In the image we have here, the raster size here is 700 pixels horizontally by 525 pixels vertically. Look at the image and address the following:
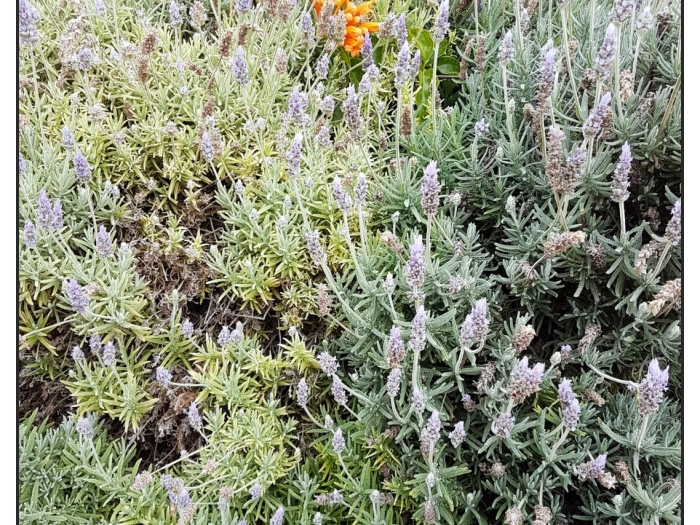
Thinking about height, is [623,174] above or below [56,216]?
above

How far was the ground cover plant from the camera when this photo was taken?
1436 mm

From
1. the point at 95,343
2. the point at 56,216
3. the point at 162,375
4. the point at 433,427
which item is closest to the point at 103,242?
the point at 56,216

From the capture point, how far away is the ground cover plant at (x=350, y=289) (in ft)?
4.71

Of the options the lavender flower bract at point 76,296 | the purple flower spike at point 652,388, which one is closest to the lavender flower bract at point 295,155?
the lavender flower bract at point 76,296

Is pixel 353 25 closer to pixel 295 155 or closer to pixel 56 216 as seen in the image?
pixel 295 155

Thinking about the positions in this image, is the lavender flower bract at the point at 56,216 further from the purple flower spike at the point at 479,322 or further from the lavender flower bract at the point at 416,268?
the purple flower spike at the point at 479,322

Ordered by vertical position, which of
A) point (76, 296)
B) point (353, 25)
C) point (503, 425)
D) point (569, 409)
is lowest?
point (503, 425)

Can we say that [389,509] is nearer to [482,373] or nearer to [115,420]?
[482,373]

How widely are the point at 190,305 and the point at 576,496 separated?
1.36 m

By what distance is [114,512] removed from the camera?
1.56 metres

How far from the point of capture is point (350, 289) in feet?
6.26

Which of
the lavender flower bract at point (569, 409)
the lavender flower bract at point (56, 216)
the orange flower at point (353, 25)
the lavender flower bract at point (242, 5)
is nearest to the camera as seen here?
the lavender flower bract at point (569, 409)

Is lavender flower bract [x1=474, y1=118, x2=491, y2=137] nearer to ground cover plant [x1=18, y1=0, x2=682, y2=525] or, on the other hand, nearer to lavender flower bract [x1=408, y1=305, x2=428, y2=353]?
ground cover plant [x1=18, y1=0, x2=682, y2=525]

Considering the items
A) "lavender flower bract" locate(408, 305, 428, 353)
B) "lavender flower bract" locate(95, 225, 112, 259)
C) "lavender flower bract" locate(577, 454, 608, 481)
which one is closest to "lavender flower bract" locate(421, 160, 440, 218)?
"lavender flower bract" locate(408, 305, 428, 353)
